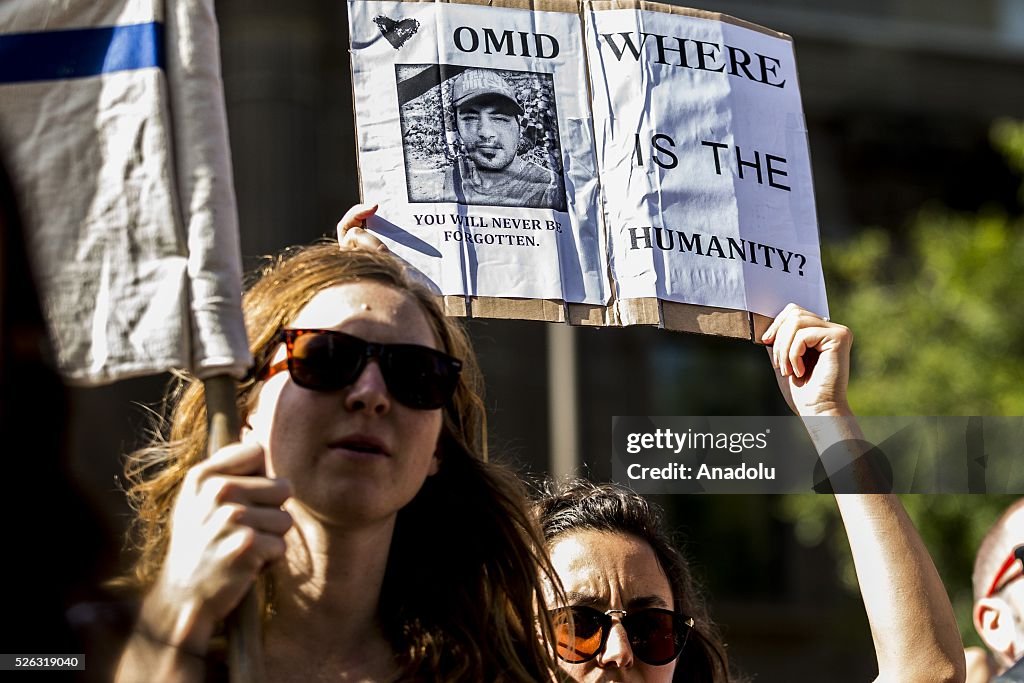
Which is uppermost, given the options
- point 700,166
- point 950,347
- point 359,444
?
point 950,347

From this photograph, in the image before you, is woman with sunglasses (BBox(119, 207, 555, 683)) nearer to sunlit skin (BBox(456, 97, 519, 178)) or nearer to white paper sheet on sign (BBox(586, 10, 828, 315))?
sunlit skin (BBox(456, 97, 519, 178))

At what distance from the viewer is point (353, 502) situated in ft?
7.82

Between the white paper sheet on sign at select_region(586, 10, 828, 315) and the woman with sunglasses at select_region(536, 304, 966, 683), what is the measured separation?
5.3 inches

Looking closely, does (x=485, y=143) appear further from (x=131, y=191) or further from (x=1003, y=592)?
(x=1003, y=592)

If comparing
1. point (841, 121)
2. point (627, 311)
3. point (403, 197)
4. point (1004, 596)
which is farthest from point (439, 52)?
point (841, 121)

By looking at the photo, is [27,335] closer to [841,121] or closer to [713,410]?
[713,410]

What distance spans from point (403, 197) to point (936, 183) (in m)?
15.7

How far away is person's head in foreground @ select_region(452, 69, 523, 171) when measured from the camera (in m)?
2.96

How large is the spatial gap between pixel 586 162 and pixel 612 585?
74 cm

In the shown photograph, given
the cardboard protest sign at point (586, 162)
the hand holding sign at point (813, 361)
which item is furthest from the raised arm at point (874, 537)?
the cardboard protest sign at point (586, 162)

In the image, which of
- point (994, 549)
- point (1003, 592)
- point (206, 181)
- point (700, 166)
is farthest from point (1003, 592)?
point (206, 181)

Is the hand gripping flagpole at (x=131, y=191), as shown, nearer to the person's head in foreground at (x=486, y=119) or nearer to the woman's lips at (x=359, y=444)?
the woman's lips at (x=359, y=444)

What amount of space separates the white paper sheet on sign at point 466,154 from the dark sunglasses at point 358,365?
423 millimetres

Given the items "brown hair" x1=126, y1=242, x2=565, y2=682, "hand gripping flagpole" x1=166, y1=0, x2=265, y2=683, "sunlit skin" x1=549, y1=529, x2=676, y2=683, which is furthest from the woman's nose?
"hand gripping flagpole" x1=166, y1=0, x2=265, y2=683
